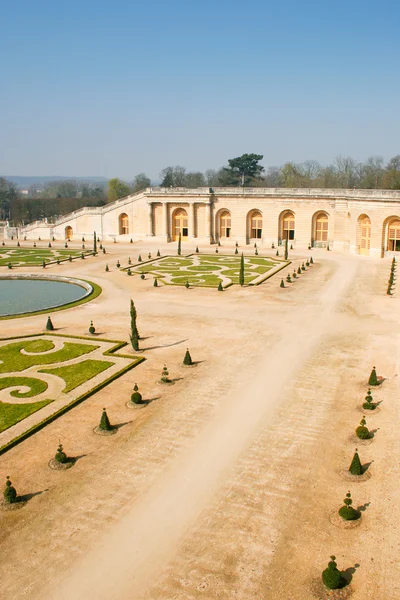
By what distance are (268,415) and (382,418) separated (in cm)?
471

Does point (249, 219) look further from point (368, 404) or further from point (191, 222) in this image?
point (368, 404)

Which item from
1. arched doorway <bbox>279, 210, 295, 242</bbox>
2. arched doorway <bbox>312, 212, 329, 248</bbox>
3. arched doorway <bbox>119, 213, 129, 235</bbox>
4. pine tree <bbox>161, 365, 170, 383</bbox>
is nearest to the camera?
pine tree <bbox>161, 365, 170, 383</bbox>

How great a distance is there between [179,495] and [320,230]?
61.5 m

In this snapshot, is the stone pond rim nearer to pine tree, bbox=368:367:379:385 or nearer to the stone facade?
pine tree, bbox=368:367:379:385

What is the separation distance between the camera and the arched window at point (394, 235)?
62188mm

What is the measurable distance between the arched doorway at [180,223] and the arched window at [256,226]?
407 inches

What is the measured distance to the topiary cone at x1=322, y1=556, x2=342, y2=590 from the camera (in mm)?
12641

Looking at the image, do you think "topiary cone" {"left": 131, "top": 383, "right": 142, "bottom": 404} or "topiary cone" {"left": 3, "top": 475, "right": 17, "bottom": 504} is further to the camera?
"topiary cone" {"left": 131, "top": 383, "right": 142, "bottom": 404}

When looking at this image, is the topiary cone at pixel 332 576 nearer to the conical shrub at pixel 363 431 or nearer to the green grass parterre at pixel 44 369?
the conical shrub at pixel 363 431

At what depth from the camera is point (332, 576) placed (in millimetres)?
12641

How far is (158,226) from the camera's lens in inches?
3231

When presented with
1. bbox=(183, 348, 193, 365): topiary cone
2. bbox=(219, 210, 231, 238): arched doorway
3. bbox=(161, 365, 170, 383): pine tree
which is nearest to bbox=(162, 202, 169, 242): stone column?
bbox=(219, 210, 231, 238): arched doorway

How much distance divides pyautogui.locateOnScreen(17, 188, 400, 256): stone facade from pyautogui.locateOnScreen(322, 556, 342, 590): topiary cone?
54.6 metres

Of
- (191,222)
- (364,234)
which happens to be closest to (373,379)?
(364,234)
